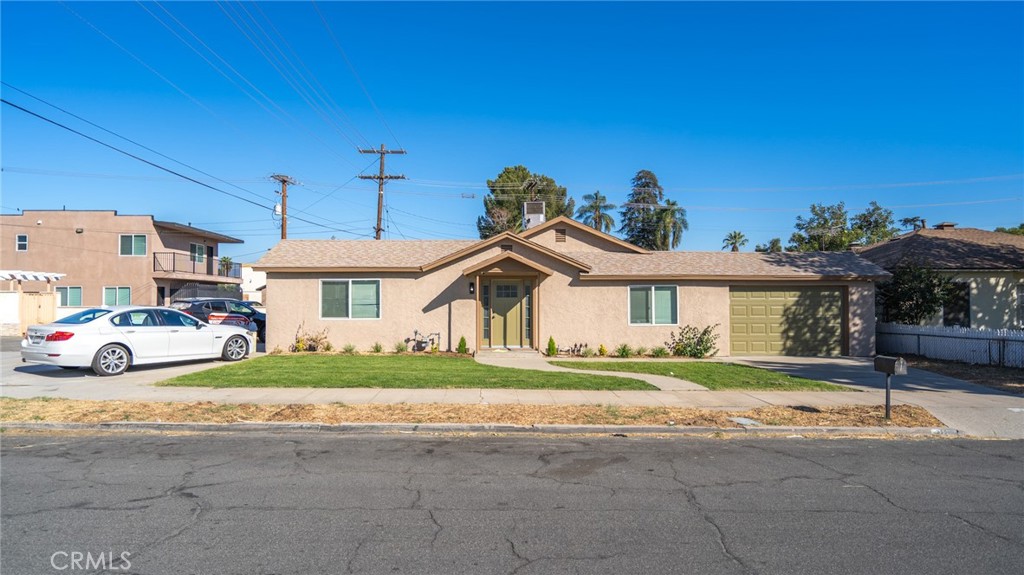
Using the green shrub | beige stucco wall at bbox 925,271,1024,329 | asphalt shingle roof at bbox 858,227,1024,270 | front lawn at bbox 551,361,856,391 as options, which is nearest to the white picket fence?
beige stucco wall at bbox 925,271,1024,329

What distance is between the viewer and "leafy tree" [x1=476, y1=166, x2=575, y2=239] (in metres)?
47.3

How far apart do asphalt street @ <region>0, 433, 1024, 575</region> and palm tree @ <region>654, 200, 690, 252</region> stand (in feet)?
141

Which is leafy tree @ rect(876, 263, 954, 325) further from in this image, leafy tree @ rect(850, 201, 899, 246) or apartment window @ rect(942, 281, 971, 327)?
leafy tree @ rect(850, 201, 899, 246)

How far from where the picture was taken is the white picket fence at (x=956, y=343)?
15.4 meters

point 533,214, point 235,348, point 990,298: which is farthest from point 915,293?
point 235,348

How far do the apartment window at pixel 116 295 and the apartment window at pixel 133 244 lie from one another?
2.08 m

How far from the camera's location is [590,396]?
444 inches

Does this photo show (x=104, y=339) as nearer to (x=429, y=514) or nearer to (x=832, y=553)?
(x=429, y=514)

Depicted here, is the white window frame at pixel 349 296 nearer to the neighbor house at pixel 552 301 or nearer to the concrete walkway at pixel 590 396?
the neighbor house at pixel 552 301

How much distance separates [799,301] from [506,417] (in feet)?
44.0

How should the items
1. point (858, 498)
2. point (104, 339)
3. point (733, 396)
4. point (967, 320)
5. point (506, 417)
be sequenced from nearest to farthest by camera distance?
point (858, 498)
point (506, 417)
point (733, 396)
point (104, 339)
point (967, 320)

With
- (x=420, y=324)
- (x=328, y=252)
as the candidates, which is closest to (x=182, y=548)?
(x=420, y=324)

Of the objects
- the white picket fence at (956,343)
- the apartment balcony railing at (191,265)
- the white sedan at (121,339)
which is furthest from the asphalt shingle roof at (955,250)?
the apartment balcony railing at (191,265)

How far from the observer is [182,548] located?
4469 millimetres
